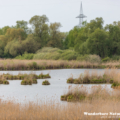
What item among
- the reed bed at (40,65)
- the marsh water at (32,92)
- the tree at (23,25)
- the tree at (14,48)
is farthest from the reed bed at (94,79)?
the tree at (23,25)

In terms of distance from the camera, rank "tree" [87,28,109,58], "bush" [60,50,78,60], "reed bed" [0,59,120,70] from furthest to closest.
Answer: "bush" [60,50,78,60], "tree" [87,28,109,58], "reed bed" [0,59,120,70]

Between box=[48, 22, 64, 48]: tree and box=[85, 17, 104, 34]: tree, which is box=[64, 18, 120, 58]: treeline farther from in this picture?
box=[48, 22, 64, 48]: tree

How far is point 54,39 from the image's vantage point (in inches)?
2557

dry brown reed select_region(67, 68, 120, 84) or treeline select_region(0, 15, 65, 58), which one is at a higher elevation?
treeline select_region(0, 15, 65, 58)

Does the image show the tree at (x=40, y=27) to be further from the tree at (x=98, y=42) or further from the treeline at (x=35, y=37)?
the tree at (x=98, y=42)

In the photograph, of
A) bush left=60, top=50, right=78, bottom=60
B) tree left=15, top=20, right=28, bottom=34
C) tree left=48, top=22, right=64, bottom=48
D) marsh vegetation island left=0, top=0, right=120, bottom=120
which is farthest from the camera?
tree left=15, top=20, right=28, bottom=34

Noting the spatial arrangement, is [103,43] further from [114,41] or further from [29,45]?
[29,45]

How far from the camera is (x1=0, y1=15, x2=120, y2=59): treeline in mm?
46406

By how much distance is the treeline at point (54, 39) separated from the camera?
46.4 meters

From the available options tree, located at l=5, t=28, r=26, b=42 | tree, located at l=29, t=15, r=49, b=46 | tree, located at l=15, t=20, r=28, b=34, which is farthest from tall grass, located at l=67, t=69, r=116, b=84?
tree, located at l=15, t=20, r=28, b=34

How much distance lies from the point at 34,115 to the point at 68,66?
2990 centimetres

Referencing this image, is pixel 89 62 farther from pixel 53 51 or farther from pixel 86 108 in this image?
pixel 86 108

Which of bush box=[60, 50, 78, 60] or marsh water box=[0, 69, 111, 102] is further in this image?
bush box=[60, 50, 78, 60]

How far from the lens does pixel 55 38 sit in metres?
64.9
